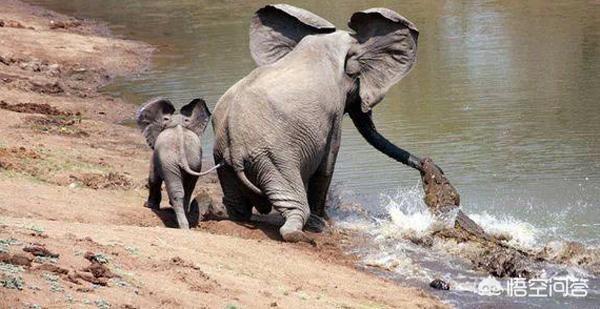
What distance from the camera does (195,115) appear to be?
11633 millimetres

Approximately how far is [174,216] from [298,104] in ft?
5.29

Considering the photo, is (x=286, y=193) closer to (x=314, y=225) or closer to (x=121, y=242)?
(x=314, y=225)

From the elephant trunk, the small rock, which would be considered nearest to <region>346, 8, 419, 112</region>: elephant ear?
the elephant trunk

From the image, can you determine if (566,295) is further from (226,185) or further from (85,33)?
(85,33)

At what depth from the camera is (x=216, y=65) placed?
77.8 ft

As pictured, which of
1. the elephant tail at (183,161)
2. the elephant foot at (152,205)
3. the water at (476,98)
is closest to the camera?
the elephant tail at (183,161)

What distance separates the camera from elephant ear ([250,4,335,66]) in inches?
489

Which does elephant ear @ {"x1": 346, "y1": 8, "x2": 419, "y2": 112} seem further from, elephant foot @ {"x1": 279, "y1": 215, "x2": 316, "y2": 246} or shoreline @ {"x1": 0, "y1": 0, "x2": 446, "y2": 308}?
elephant foot @ {"x1": 279, "y1": 215, "x2": 316, "y2": 246}

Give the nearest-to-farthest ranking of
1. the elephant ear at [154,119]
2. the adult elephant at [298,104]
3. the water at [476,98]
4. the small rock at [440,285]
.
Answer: the small rock at [440,285] → the adult elephant at [298,104] → the elephant ear at [154,119] → the water at [476,98]

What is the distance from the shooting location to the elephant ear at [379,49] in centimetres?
1248

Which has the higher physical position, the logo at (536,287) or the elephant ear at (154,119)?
the elephant ear at (154,119)

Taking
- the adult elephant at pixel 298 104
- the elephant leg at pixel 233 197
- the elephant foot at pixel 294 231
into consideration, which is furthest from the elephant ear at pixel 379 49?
the elephant foot at pixel 294 231

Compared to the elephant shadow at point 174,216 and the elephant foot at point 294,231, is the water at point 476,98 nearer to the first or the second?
the elephant foot at point 294,231

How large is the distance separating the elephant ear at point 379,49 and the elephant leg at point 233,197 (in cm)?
168
